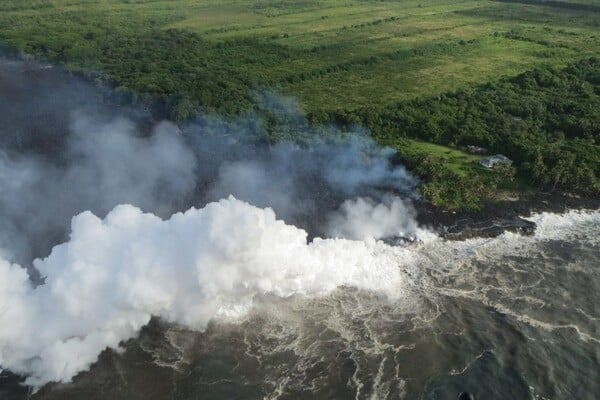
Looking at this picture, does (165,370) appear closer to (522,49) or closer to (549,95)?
(549,95)

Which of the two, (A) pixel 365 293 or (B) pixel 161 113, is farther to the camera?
(B) pixel 161 113

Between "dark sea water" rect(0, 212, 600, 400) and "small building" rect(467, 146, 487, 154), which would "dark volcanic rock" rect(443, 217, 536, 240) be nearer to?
"dark sea water" rect(0, 212, 600, 400)

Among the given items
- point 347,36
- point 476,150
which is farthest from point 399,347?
point 347,36

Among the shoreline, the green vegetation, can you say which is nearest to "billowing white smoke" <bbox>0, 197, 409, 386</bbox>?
the shoreline

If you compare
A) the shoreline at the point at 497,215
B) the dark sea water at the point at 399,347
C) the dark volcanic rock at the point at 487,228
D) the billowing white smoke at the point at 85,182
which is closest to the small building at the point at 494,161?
the shoreline at the point at 497,215

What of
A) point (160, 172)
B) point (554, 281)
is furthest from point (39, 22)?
point (554, 281)

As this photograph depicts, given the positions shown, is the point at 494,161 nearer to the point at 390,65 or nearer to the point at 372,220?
the point at 372,220
